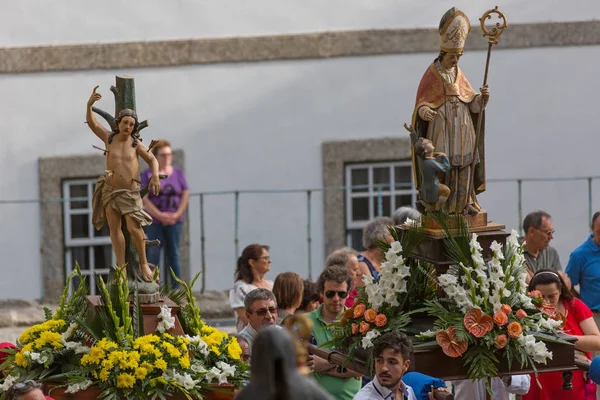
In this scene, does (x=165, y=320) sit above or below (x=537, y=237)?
below

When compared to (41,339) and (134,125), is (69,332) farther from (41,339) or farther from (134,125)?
(134,125)

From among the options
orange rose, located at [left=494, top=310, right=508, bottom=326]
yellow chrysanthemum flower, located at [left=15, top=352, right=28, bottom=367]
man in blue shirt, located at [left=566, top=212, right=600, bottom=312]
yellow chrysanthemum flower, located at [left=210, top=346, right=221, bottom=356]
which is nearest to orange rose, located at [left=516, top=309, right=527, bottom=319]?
orange rose, located at [left=494, top=310, right=508, bottom=326]

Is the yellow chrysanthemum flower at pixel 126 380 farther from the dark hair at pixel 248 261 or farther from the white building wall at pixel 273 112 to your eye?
the white building wall at pixel 273 112

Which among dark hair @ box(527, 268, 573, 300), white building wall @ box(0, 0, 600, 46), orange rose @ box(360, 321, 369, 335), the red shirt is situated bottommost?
the red shirt

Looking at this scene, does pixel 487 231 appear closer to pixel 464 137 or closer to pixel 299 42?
pixel 464 137

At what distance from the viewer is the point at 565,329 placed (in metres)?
9.15

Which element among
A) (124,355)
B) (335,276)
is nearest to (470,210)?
(335,276)

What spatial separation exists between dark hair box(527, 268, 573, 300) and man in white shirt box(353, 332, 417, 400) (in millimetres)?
1711

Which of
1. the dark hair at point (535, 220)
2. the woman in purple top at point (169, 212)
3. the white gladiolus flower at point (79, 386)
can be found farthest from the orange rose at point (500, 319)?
the woman in purple top at point (169, 212)

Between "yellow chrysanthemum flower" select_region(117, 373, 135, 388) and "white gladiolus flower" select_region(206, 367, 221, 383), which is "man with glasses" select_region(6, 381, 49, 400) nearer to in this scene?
"yellow chrysanthemum flower" select_region(117, 373, 135, 388)

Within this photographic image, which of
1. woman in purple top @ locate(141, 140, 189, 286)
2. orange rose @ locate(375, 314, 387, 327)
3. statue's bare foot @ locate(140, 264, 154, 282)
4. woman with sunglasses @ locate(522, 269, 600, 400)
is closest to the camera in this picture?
orange rose @ locate(375, 314, 387, 327)

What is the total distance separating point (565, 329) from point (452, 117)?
6.37ft

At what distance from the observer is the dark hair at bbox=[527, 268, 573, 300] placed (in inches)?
360

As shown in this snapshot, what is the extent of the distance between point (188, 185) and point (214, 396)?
6.78 m
